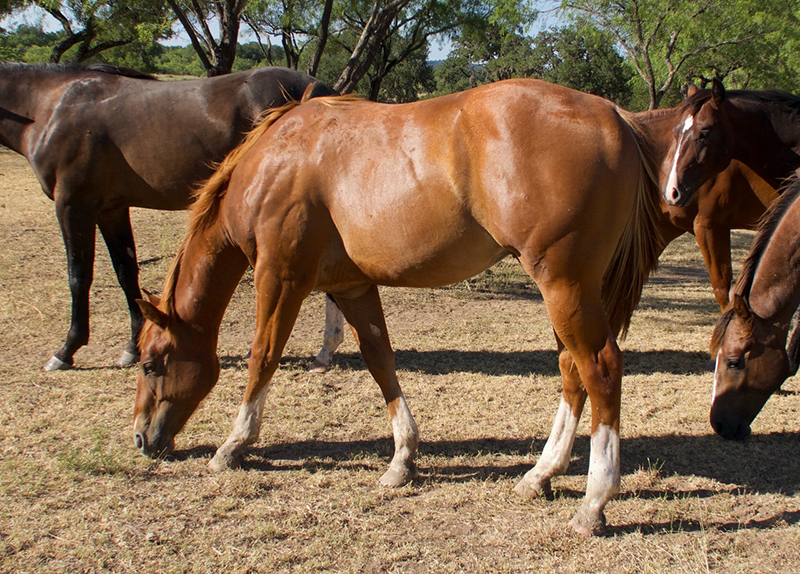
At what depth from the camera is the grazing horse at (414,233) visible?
279 cm

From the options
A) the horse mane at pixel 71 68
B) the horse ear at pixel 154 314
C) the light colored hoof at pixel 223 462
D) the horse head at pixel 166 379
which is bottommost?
the light colored hoof at pixel 223 462

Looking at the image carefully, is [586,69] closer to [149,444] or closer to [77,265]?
[77,265]

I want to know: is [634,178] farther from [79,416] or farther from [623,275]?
[79,416]

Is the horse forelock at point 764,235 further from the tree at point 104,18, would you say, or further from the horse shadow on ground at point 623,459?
the tree at point 104,18

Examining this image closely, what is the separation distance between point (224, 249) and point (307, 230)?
62 centimetres

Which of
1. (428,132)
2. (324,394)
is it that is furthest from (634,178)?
(324,394)

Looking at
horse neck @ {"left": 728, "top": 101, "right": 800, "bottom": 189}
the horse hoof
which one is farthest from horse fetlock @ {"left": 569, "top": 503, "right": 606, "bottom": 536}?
the horse hoof

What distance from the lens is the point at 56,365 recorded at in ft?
16.9

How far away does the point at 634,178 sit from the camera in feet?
9.28

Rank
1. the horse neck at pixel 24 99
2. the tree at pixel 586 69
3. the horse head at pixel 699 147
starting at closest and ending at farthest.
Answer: the horse head at pixel 699 147 < the horse neck at pixel 24 99 < the tree at pixel 586 69

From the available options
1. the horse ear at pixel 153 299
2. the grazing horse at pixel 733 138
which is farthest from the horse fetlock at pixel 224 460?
the grazing horse at pixel 733 138

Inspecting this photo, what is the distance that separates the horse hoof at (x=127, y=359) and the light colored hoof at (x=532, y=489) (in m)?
3.37

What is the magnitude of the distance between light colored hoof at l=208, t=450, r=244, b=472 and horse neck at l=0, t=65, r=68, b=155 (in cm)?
324

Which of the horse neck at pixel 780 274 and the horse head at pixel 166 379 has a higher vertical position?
the horse neck at pixel 780 274
